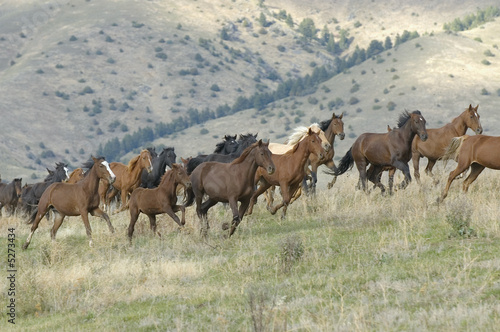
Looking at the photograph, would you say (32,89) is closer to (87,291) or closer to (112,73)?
(112,73)

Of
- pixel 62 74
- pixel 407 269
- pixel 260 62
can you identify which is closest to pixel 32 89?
pixel 62 74

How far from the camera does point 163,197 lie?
15773 millimetres

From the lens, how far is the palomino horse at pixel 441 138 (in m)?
19.6

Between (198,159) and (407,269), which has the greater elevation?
(407,269)

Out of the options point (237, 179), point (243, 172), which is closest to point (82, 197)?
point (237, 179)

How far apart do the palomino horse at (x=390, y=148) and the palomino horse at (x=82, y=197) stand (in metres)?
7.23

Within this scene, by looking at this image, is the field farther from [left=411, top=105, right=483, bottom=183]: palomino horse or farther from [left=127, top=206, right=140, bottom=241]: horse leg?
[left=411, top=105, right=483, bottom=183]: palomino horse

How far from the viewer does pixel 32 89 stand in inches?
6216

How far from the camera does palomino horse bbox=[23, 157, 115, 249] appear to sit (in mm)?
15922

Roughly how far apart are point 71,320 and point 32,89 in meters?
155

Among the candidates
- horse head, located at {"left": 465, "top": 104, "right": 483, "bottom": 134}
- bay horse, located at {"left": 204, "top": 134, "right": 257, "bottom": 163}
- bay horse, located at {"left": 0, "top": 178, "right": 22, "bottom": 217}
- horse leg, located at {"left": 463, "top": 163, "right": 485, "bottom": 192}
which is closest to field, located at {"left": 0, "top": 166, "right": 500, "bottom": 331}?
horse leg, located at {"left": 463, "top": 163, "right": 485, "bottom": 192}

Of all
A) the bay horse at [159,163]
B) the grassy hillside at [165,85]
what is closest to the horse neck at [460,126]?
the bay horse at [159,163]

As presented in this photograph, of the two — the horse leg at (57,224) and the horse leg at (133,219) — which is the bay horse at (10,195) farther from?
the horse leg at (133,219)

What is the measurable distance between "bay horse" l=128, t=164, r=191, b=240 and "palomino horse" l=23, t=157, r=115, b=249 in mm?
670
